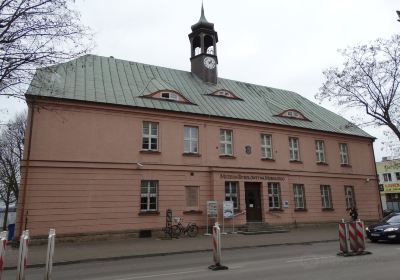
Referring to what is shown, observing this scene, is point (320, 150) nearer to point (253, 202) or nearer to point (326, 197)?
point (326, 197)

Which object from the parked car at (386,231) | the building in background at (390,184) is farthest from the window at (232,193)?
the building in background at (390,184)

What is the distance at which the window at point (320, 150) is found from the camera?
27.1m

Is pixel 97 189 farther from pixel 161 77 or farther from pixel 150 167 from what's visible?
pixel 161 77

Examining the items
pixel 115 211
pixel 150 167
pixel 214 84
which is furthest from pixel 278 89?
pixel 115 211

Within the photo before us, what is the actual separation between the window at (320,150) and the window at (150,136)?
13.3m

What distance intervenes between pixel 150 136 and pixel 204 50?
11.0 metres

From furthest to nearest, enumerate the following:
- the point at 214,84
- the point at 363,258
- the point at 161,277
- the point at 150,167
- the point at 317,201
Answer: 1. the point at 214,84
2. the point at 317,201
3. the point at 150,167
4. the point at 363,258
5. the point at 161,277

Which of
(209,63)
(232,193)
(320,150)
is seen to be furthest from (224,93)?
(320,150)

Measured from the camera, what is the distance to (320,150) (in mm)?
27453

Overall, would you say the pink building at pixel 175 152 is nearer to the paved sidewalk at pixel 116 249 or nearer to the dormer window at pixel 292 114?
the dormer window at pixel 292 114

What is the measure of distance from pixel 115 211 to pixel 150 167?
3.16 metres

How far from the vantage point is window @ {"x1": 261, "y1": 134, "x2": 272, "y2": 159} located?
24625 millimetres

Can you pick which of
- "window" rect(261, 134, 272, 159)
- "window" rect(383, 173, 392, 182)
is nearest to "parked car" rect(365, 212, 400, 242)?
"window" rect(261, 134, 272, 159)

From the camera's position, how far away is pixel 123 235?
18453 mm
